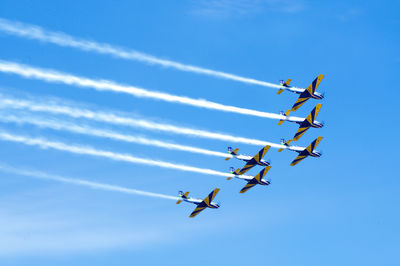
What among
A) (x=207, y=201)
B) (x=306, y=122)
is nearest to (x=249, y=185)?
(x=207, y=201)

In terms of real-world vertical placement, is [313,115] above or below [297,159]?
above

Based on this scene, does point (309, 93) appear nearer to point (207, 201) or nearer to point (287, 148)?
point (287, 148)

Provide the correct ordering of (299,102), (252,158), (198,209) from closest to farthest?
(252,158) → (299,102) → (198,209)

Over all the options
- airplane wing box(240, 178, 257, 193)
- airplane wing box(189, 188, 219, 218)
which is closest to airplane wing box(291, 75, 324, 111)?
airplane wing box(240, 178, 257, 193)

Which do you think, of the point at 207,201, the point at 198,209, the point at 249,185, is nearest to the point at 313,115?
the point at 249,185

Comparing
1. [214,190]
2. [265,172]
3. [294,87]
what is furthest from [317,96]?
[214,190]

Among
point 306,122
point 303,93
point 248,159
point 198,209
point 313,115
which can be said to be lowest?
point 198,209

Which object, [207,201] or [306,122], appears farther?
[207,201]

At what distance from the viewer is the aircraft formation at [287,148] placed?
294 ft

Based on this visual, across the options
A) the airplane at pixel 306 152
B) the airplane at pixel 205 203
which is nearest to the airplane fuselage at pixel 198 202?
the airplane at pixel 205 203

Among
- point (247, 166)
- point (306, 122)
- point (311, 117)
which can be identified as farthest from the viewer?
point (306, 122)

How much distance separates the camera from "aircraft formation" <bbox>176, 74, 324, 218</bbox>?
3524 inches

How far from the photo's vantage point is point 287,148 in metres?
91.1

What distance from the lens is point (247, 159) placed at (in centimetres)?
8944
